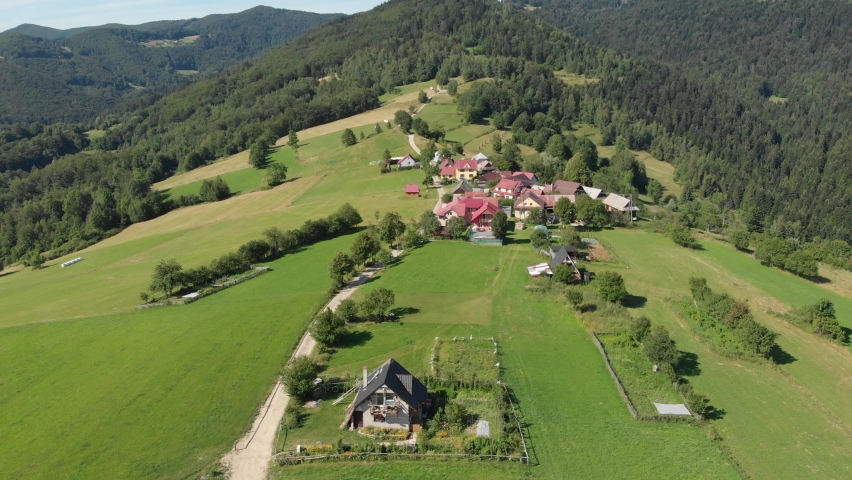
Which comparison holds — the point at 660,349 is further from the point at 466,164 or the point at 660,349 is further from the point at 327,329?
the point at 466,164

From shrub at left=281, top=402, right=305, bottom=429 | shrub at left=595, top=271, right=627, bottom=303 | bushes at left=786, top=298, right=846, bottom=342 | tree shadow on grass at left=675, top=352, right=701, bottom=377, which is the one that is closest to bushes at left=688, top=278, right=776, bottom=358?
tree shadow on grass at left=675, top=352, right=701, bottom=377

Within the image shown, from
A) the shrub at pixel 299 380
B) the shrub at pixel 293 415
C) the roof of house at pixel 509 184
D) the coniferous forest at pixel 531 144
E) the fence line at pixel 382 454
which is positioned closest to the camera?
the fence line at pixel 382 454

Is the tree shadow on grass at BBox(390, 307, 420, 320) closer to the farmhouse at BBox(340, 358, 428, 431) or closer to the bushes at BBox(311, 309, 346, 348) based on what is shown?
the bushes at BBox(311, 309, 346, 348)

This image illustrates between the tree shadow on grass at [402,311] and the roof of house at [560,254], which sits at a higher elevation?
the roof of house at [560,254]

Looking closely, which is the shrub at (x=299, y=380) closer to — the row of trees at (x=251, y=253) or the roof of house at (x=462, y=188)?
the row of trees at (x=251, y=253)

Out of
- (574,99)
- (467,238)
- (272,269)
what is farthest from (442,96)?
(272,269)

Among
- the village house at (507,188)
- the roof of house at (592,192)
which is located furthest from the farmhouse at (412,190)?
the roof of house at (592,192)
